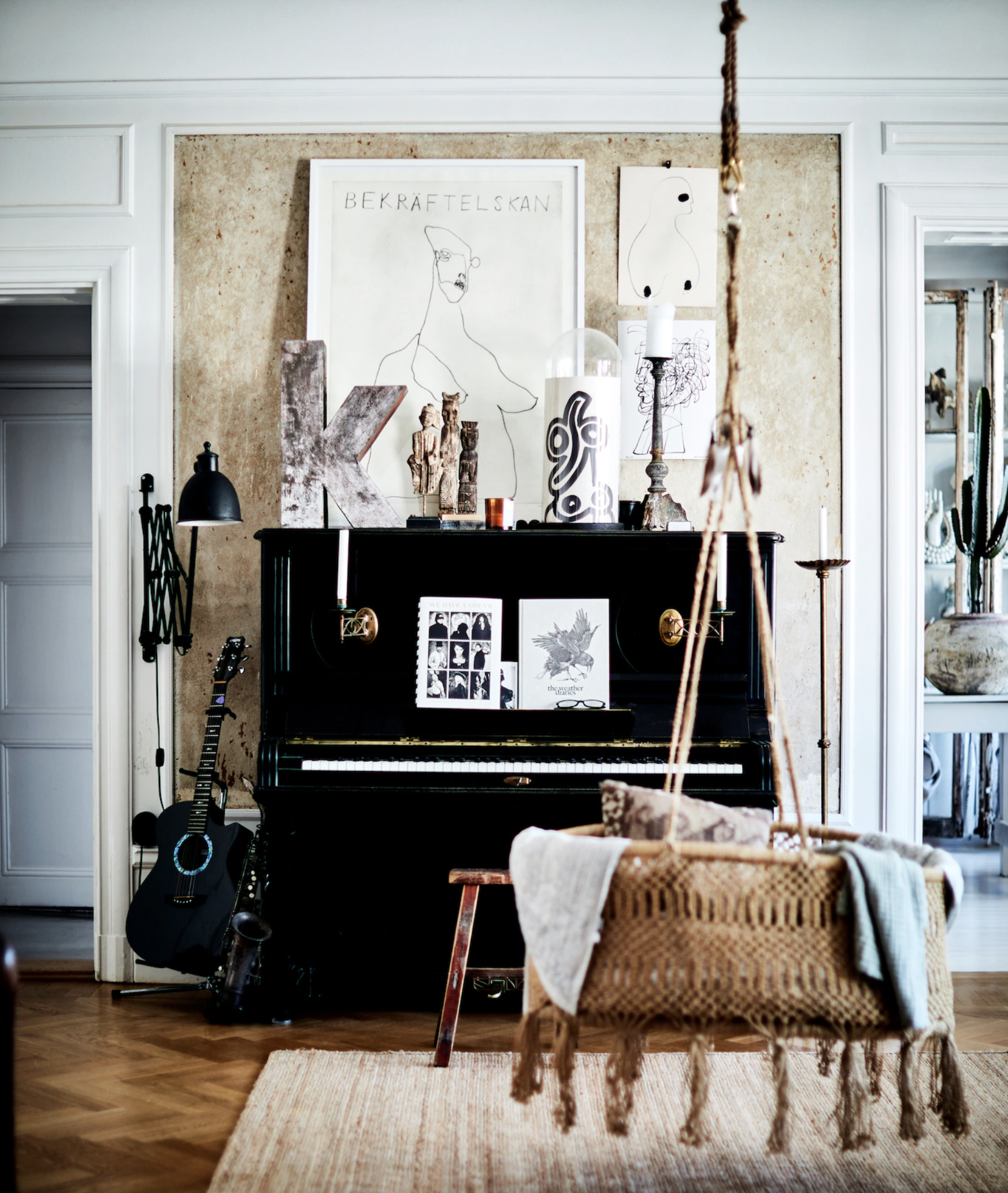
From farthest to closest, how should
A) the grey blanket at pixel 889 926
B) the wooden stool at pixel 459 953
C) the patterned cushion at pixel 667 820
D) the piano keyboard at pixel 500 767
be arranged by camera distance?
the piano keyboard at pixel 500 767 < the wooden stool at pixel 459 953 < the patterned cushion at pixel 667 820 < the grey blanket at pixel 889 926

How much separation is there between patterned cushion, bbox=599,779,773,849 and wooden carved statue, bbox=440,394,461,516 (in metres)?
1.48

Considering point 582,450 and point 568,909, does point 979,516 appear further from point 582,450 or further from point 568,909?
point 568,909

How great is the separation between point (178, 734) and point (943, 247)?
14.2ft

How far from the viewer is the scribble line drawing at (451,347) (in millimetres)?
3449

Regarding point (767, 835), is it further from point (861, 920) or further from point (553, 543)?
point (553, 543)

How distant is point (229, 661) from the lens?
10.7 ft

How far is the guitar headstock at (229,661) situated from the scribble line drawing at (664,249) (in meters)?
1.74

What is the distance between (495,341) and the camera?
3.46m

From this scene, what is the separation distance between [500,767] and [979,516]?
7.70 feet

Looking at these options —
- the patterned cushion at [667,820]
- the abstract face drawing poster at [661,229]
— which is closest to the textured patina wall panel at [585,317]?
the abstract face drawing poster at [661,229]

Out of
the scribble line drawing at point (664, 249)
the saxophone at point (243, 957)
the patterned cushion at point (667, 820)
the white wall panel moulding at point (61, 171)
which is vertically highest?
Answer: the white wall panel moulding at point (61, 171)

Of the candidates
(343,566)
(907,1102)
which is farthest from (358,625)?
(907,1102)

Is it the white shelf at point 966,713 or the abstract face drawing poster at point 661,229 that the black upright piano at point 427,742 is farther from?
the white shelf at point 966,713

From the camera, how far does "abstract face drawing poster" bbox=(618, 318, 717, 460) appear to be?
3467 mm
